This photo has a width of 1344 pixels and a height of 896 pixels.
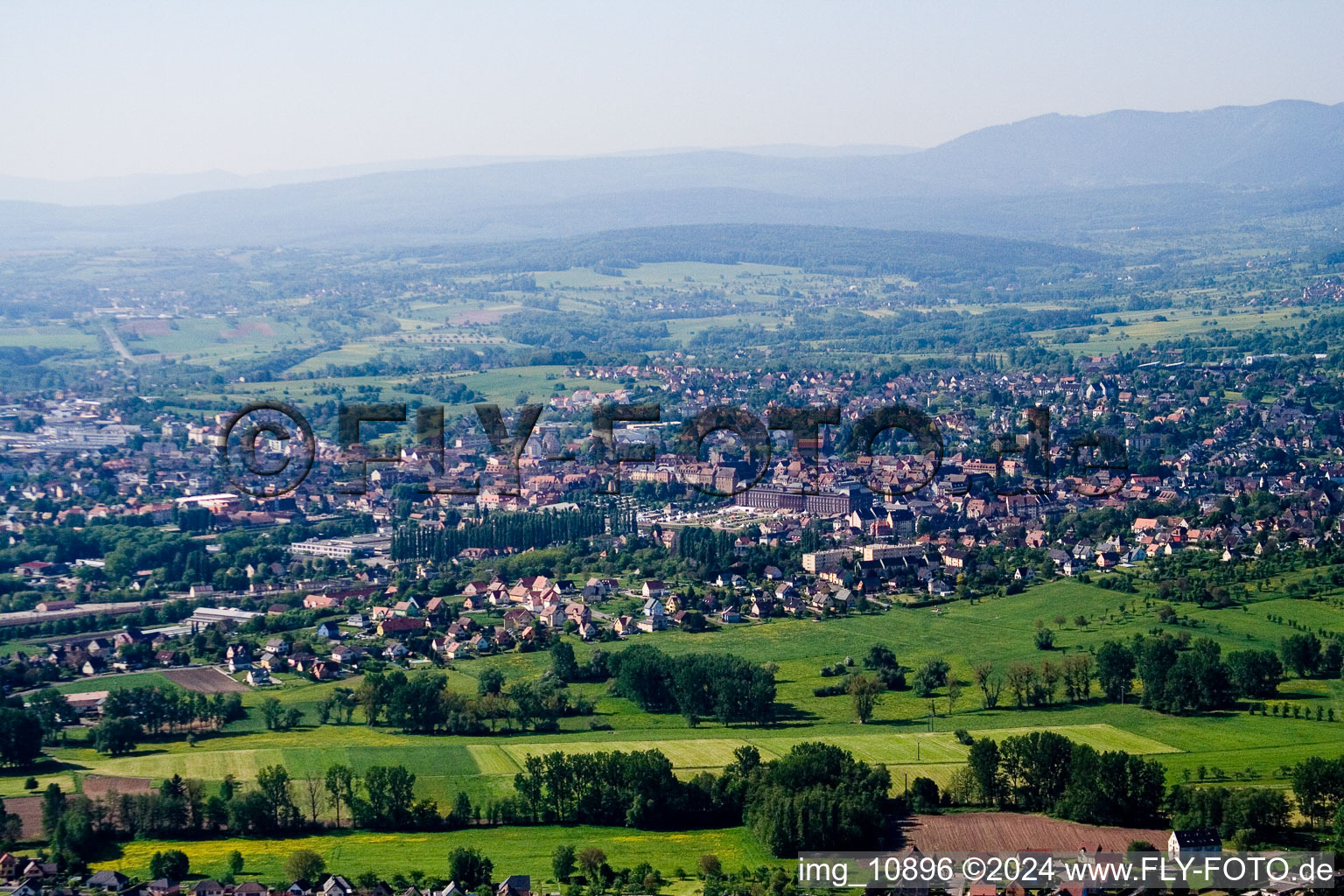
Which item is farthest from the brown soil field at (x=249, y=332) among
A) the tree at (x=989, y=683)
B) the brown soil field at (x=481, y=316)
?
the tree at (x=989, y=683)

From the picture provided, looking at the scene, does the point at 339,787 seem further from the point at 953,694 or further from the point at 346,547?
the point at 346,547

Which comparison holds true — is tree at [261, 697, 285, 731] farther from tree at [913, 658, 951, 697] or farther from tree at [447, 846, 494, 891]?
Answer: tree at [913, 658, 951, 697]

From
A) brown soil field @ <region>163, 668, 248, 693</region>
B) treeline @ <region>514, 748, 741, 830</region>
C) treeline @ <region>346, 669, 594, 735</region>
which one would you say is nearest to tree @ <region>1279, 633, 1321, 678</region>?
treeline @ <region>514, 748, 741, 830</region>

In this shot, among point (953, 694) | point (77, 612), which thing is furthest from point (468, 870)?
point (77, 612)

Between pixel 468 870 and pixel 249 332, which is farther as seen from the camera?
pixel 249 332

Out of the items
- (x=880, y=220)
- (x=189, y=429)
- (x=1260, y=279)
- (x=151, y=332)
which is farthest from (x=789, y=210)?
(x=189, y=429)

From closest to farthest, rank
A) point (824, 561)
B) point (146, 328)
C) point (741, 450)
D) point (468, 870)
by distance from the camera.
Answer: point (468, 870)
point (824, 561)
point (741, 450)
point (146, 328)
